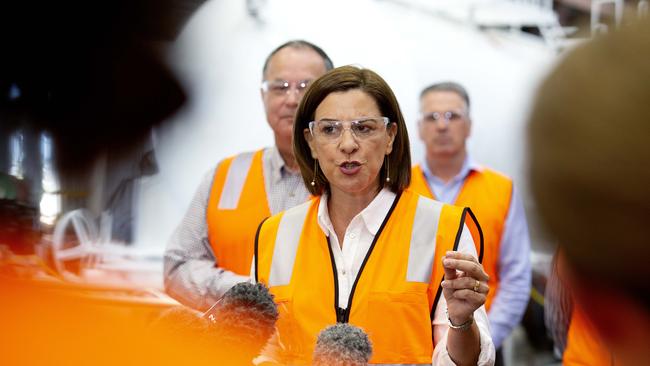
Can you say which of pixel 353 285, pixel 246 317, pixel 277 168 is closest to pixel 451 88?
pixel 277 168

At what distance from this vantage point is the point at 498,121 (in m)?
2.99

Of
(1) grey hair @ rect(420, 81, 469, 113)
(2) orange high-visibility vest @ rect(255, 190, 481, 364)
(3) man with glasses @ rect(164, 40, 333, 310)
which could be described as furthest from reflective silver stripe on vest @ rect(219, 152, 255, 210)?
(1) grey hair @ rect(420, 81, 469, 113)

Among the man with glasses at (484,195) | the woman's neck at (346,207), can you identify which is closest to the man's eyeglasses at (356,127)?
the woman's neck at (346,207)

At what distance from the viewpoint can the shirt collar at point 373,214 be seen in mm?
1582

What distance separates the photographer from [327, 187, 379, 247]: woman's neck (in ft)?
5.30

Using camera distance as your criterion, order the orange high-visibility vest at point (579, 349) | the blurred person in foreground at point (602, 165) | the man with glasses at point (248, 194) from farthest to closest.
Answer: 1. the man with glasses at point (248, 194)
2. the orange high-visibility vest at point (579, 349)
3. the blurred person in foreground at point (602, 165)

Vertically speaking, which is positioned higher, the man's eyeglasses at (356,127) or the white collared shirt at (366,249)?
the man's eyeglasses at (356,127)

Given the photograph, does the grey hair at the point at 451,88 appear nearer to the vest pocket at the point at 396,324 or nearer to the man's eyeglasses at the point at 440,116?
the man's eyeglasses at the point at 440,116

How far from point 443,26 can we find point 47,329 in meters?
2.34

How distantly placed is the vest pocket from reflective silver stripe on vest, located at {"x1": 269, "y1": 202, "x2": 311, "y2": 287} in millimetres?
179

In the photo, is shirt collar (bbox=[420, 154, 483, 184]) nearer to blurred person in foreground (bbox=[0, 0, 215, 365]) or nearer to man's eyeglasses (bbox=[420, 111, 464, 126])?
man's eyeglasses (bbox=[420, 111, 464, 126])

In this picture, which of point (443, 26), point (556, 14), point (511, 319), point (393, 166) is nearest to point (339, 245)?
point (393, 166)

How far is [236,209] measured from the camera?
201 cm

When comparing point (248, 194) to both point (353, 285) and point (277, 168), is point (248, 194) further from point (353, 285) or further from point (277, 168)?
point (353, 285)
